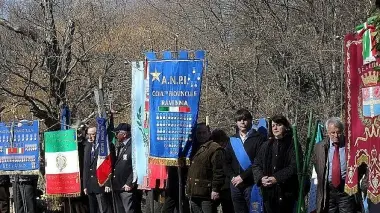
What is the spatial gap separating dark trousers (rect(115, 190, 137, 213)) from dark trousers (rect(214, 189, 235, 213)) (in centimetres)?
217

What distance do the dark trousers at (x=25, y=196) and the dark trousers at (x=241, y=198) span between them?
579cm

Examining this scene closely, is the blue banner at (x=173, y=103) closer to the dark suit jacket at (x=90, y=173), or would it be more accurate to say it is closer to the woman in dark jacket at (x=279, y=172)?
the woman in dark jacket at (x=279, y=172)

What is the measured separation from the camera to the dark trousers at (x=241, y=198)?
12.0m

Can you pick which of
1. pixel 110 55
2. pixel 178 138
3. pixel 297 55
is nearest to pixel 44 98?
pixel 110 55

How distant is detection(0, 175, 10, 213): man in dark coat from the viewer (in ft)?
56.5

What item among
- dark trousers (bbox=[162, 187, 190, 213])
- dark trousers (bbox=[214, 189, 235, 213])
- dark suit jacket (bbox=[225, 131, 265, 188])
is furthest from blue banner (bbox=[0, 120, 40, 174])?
dark suit jacket (bbox=[225, 131, 265, 188])

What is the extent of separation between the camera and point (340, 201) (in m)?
10.9

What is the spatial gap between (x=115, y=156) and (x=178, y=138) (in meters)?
2.69

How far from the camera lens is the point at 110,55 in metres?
22.7

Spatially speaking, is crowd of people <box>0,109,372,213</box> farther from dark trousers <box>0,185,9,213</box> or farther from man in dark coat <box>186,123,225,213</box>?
dark trousers <box>0,185,9,213</box>

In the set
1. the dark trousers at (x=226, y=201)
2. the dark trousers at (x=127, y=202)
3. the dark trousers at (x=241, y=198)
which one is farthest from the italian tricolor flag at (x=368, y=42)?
the dark trousers at (x=127, y=202)

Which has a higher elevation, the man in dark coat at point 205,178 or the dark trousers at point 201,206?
the man in dark coat at point 205,178

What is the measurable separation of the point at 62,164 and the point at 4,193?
1.95 m

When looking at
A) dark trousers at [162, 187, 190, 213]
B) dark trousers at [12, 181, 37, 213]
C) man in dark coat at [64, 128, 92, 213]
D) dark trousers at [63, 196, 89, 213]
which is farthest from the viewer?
dark trousers at [12, 181, 37, 213]
